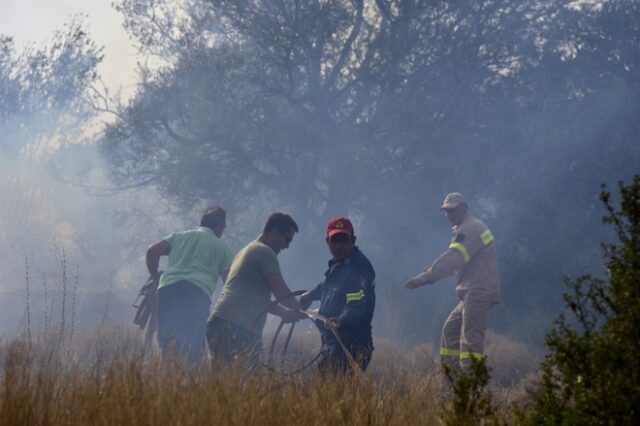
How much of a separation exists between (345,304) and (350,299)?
0.10 meters

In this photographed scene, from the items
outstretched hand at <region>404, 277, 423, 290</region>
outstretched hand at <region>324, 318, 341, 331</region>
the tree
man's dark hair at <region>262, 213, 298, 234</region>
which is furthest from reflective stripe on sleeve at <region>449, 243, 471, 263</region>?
the tree

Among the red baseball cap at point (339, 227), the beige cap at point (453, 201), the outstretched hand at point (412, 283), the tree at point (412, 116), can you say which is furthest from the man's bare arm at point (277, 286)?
the tree at point (412, 116)

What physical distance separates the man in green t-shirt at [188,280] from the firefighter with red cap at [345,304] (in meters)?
1.51

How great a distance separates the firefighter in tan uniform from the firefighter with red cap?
2.29m

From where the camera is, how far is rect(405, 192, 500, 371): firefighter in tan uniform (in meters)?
9.06

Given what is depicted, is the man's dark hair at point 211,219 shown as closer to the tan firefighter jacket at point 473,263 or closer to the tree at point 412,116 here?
the tan firefighter jacket at point 473,263

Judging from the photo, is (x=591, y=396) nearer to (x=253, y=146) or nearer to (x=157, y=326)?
(x=157, y=326)

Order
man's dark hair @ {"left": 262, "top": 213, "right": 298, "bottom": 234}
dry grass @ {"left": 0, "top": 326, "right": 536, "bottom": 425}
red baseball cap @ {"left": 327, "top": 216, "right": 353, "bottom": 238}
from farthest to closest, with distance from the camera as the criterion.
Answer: man's dark hair @ {"left": 262, "top": 213, "right": 298, "bottom": 234}
red baseball cap @ {"left": 327, "top": 216, "right": 353, "bottom": 238}
dry grass @ {"left": 0, "top": 326, "right": 536, "bottom": 425}

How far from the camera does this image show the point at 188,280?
26.7ft

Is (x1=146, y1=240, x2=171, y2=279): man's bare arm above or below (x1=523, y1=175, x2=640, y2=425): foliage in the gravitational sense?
above

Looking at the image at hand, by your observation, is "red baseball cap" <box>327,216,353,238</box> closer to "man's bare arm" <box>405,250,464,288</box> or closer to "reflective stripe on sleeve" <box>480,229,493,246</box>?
"man's bare arm" <box>405,250,464,288</box>

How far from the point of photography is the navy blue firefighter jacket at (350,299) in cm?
646

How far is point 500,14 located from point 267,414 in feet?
58.0

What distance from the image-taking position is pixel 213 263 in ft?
27.4
